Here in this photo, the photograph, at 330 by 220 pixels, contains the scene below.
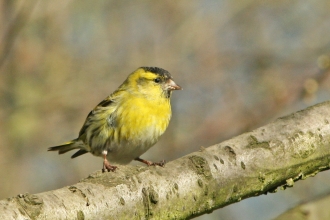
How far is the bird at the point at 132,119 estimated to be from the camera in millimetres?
5055

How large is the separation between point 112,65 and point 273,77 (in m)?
2.65

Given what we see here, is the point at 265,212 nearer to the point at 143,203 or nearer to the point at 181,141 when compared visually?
the point at 181,141

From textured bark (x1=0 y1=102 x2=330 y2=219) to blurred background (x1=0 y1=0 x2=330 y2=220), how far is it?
3811 millimetres

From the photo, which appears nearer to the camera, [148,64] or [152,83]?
[152,83]

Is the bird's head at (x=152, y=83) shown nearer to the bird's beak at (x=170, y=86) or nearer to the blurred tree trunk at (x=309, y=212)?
the bird's beak at (x=170, y=86)

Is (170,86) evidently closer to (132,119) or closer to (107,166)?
(132,119)

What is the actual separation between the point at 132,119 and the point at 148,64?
3.75 m

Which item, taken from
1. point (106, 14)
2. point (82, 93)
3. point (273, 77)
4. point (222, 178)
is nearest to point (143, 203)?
point (222, 178)

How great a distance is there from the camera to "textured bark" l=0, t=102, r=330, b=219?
2598mm

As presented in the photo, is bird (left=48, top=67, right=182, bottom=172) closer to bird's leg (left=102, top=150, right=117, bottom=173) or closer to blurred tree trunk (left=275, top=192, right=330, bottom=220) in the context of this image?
bird's leg (left=102, top=150, right=117, bottom=173)

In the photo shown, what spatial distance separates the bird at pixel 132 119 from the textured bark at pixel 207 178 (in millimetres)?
1793

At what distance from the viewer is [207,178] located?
3.06 meters

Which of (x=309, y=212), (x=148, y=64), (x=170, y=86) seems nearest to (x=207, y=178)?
(x=309, y=212)

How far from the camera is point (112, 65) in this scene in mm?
8766
